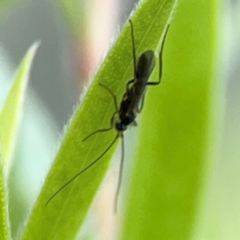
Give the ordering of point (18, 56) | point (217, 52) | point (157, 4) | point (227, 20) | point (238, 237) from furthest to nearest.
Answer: point (18, 56) → point (238, 237) → point (227, 20) → point (217, 52) → point (157, 4)

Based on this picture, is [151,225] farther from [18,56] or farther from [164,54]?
[18,56]

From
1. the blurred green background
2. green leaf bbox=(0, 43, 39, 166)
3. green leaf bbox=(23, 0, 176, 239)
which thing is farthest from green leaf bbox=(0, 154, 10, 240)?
the blurred green background

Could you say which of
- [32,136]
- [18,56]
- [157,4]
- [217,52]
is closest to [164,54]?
[217,52]

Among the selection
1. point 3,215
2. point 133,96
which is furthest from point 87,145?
point 133,96

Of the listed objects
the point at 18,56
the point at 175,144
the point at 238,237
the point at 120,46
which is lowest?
the point at 238,237

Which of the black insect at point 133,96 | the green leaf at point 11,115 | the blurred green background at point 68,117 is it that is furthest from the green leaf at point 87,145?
the blurred green background at point 68,117

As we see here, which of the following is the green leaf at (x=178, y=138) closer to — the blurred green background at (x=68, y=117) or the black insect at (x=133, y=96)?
the black insect at (x=133, y=96)

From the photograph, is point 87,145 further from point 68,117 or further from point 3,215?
point 68,117
